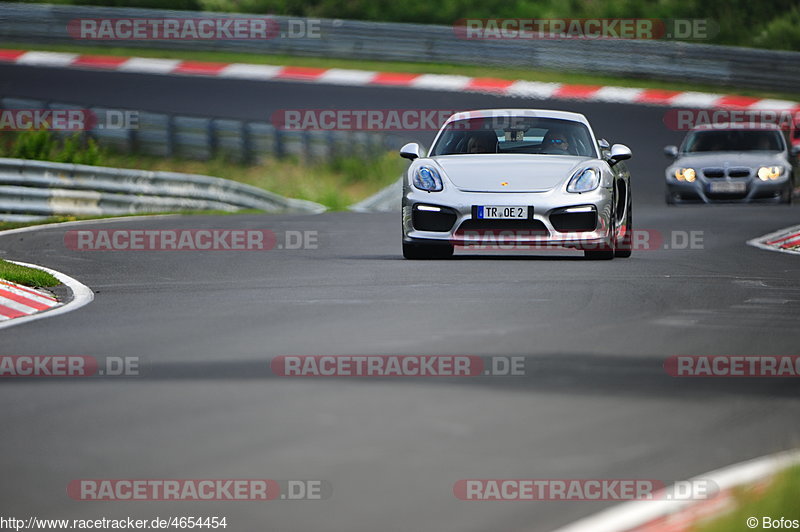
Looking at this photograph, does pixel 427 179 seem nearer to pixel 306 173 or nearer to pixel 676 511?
pixel 676 511

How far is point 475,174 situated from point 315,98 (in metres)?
18.7

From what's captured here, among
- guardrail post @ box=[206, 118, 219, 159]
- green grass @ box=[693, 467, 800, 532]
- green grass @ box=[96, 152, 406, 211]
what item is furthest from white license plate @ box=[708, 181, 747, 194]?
green grass @ box=[693, 467, 800, 532]

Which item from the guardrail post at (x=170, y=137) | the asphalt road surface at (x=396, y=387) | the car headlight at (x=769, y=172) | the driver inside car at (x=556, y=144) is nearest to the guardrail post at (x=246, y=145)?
the guardrail post at (x=170, y=137)

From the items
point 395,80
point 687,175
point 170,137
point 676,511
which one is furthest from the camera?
point 395,80

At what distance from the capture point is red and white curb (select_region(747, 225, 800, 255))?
1512cm

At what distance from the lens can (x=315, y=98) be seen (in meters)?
30.8

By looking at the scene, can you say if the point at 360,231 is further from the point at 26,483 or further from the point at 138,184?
the point at 26,483

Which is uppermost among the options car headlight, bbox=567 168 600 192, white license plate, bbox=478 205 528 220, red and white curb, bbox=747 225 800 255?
car headlight, bbox=567 168 600 192

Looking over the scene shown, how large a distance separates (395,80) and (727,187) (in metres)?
11.7

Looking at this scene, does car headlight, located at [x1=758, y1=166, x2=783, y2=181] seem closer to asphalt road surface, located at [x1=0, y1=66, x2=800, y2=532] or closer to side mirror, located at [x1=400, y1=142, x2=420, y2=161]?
asphalt road surface, located at [x1=0, y1=66, x2=800, y2=532]

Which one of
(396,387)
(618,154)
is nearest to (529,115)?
(618,154)

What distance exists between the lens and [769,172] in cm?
2086

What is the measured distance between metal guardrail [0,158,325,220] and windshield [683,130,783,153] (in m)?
6.62

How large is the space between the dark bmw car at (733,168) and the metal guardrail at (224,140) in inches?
254
